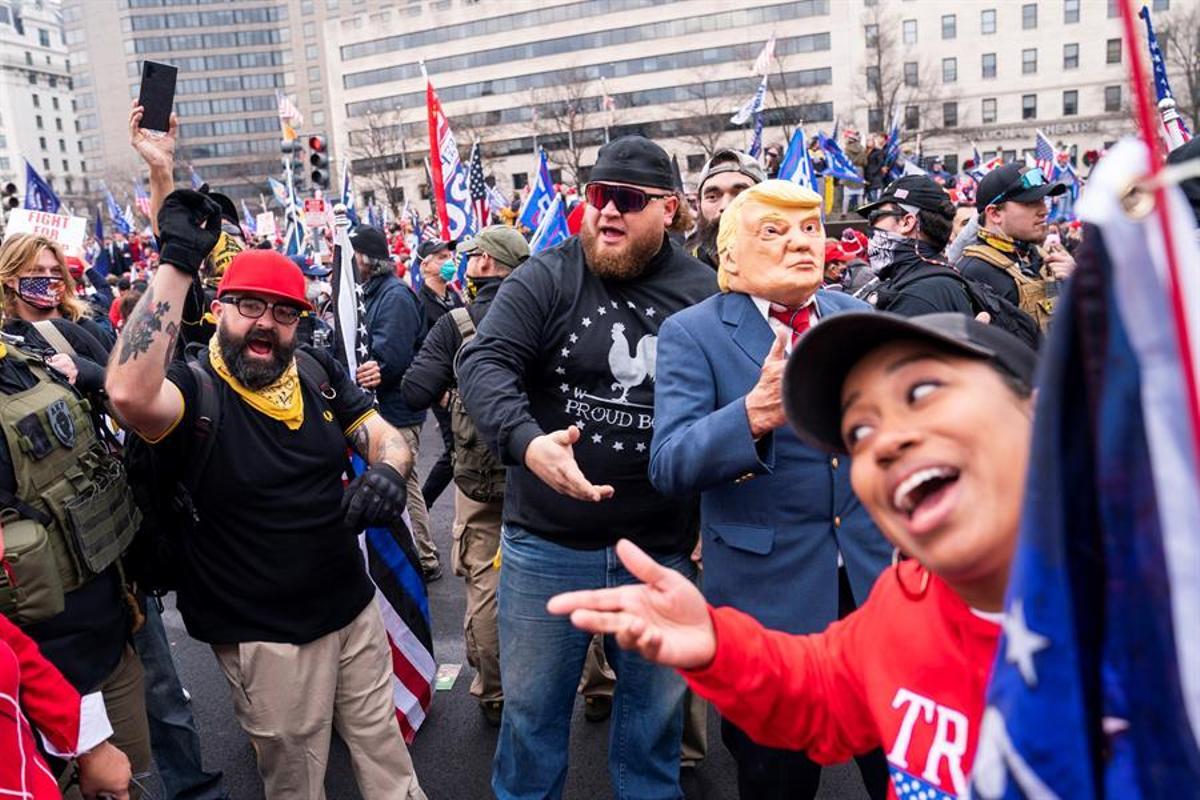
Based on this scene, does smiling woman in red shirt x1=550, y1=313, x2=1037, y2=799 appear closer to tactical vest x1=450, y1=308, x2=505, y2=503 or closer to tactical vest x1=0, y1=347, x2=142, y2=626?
tactical vest x1=0, y1=347, x2=142, y2=626

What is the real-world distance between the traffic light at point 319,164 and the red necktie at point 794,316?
7.00m

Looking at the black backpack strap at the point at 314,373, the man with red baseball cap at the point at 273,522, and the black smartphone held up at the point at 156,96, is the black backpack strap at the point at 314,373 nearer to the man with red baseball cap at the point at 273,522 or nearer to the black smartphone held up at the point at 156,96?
the man with red baseball cap at the point at 273,522

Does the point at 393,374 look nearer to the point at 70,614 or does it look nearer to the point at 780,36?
the point at 70,614

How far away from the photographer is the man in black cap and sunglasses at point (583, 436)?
2.81m

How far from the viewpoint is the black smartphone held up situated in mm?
2883

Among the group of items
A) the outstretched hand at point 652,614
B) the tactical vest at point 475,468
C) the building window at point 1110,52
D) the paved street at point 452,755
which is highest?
the building window at point 1110,52

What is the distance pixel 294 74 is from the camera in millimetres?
99750

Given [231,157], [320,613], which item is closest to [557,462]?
[320,613]

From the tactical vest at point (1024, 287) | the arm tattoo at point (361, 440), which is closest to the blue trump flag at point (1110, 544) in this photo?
the arm tattoo at point (361, 440)

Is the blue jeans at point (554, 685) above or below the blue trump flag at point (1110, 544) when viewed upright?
below

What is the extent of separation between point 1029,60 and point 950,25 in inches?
224

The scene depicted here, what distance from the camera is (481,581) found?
4285 millimetres

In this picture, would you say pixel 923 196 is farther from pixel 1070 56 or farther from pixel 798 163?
pixel 1070 56

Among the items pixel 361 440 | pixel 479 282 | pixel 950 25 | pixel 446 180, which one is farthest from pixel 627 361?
pixel 950 25
